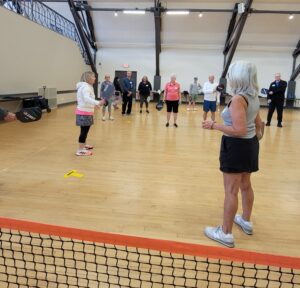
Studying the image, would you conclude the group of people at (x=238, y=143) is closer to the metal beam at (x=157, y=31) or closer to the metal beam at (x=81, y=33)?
the metal beam at (x=157, y=31)

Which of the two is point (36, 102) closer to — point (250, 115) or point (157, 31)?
point (157, 31)

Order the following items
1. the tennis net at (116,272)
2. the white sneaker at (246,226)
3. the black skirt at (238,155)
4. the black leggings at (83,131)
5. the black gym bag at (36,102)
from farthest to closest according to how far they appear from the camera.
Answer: the black gym bag at (36,102) < the black leggings at (83,131) < the white sneaker at (246,226) < the black skirt at (238,155) < the tennis net at (116,272)

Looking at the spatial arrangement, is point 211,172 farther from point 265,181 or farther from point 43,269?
point 43,269

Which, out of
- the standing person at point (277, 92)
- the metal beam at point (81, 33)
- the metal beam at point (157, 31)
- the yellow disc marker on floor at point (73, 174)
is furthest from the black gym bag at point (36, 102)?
the standing person at point (277, 92)

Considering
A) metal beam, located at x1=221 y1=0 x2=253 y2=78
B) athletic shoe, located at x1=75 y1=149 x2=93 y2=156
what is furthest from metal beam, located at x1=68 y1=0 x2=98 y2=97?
athletic shoe, located at x1=75 y1=149 x2=93 y2=156

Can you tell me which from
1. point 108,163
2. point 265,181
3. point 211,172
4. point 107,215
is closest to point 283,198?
point 265,181

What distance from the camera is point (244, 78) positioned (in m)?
2.30

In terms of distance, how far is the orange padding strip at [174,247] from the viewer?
1.36m

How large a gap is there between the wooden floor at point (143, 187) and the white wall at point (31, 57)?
319 cm

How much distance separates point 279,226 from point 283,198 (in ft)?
2.67

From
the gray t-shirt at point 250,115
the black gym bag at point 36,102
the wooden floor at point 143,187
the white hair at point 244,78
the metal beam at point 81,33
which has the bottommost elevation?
the wooden floor at point 143,187

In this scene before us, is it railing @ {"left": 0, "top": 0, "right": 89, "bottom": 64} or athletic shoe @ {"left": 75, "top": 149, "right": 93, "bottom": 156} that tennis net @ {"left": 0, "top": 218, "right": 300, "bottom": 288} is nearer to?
athletic shoe @ {"left": 75, "top": 149, "right": 93, "bottom": 156}

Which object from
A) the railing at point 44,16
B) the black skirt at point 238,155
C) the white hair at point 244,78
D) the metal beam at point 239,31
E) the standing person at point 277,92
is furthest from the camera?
the metal beam at point 239,31

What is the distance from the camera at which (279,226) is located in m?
3.02
